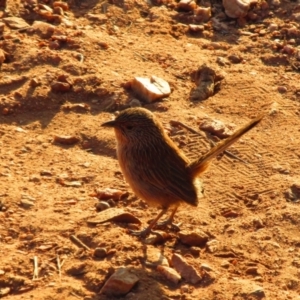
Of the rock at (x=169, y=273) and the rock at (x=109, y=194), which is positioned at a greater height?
the rock at (x=169, y=273)

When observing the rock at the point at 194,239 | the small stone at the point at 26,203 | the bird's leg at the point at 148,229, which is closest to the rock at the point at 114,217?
the bird's leg at the point at 148,229

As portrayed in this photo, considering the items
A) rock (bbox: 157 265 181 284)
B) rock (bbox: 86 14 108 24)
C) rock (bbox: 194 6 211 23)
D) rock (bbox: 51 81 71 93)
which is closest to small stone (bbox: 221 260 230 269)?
rock (bbox: 157 265 181 284)

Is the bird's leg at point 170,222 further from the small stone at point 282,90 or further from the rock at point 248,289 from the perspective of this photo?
the small stone at point 282,90

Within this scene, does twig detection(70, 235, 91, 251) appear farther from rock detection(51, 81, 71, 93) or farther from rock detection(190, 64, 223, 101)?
rock detection(190, 64, 223, 101)

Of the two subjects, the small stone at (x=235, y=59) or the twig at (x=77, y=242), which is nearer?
the twig at (x=77, y=242)

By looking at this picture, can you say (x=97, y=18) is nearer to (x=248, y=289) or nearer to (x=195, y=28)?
(x=195, y=28)

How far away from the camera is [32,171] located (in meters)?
8.73

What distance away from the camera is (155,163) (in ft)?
26.6

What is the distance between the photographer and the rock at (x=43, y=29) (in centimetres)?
1054

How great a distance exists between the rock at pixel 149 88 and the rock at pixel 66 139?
1.01 metres

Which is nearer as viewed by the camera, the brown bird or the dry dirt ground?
the dry dirt ground

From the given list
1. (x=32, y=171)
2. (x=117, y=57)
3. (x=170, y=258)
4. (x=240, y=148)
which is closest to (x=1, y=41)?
(x=117, y=57)

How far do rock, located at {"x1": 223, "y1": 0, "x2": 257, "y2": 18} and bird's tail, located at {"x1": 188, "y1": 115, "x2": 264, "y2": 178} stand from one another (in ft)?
12.6

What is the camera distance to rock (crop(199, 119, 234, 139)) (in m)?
9.35
